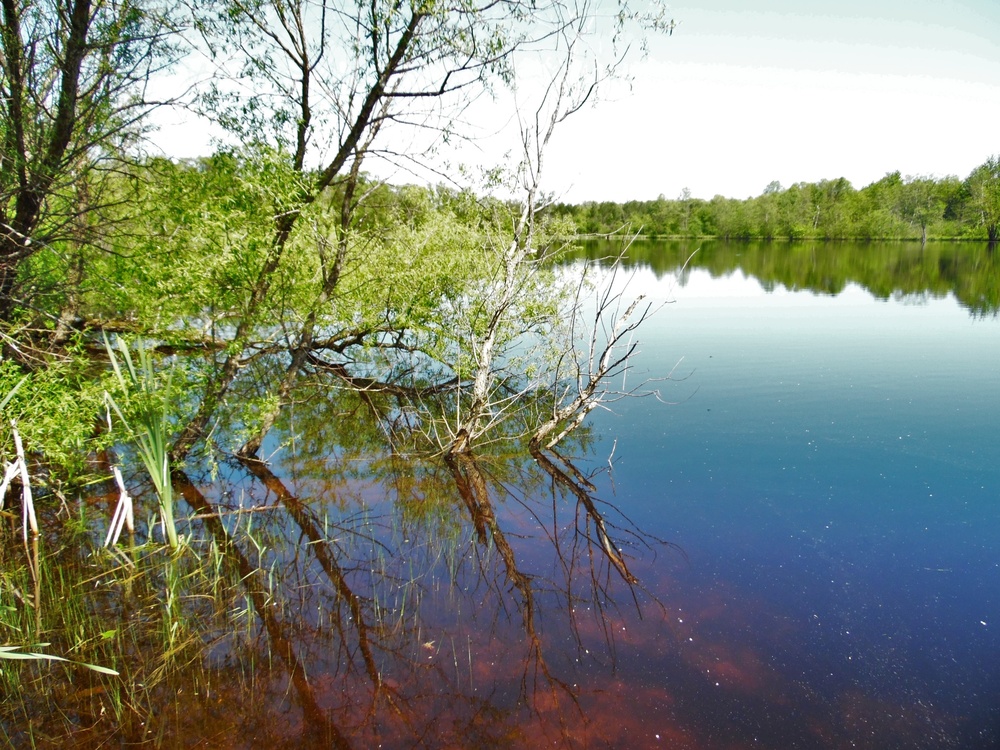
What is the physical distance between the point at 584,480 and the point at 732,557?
2537 millimetres

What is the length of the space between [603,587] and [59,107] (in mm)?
7856

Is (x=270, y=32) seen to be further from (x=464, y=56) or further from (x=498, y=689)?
(x=498, y=689)

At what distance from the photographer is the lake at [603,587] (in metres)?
4.17

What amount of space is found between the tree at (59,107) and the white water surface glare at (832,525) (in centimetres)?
730

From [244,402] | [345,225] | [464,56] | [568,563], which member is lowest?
[568,563]

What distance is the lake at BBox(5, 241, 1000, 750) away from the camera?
417cm

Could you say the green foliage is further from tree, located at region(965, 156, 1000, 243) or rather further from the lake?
tree, located at region(965, 156, 1000, 243)

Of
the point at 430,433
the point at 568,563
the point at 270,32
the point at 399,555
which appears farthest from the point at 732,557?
the point at 270,32

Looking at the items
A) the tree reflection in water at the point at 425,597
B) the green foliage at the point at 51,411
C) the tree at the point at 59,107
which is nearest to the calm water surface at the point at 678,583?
the tree reflection in water at the point at 425,597

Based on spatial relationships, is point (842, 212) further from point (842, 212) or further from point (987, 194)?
point (987, 194)

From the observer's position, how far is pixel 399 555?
638 centimetres

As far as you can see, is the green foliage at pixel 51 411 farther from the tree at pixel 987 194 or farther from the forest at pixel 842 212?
the tree at pixel 987 194

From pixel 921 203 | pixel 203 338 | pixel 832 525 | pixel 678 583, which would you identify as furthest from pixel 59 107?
pixel 921 203

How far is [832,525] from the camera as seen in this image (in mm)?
6793
